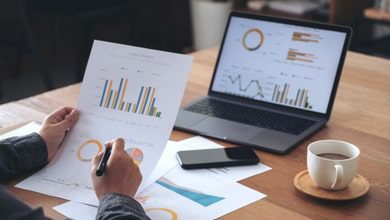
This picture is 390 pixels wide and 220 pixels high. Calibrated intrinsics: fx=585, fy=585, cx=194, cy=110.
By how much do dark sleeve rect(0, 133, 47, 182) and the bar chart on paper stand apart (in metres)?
0.16

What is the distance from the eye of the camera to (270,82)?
1.48 m

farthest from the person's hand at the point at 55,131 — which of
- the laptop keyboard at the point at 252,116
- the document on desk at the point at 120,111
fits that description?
the laptop keyboard at the point at 252,116

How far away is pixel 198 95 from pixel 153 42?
3.10m

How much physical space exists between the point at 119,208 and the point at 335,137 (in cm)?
60

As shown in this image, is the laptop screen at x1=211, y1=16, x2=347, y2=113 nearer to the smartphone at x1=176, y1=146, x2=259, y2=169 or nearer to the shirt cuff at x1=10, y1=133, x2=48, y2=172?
the smartphone at x1=176, y1=146, x2=259, y2=169

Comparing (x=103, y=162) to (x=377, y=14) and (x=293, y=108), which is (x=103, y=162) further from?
(x=377, y=14)

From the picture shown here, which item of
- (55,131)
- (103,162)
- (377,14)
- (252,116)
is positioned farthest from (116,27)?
(103,162)

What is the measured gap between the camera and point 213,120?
1435 millimetres

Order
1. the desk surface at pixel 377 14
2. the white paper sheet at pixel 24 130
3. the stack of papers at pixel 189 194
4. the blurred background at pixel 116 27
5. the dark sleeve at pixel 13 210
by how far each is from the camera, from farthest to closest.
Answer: the blurred background at pixel 116 27, the desk surface at pixel 377 14, the white paper sheet at pixel 24 130, the stack of papers at pixel 189 194, the dark sleeve at pixel 13 210

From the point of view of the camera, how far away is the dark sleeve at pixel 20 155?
117 cm

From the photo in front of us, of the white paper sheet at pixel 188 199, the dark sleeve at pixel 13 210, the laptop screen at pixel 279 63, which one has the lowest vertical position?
the white paper sheet at pixel 188 199

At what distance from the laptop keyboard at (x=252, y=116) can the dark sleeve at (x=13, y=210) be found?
68 centimetres

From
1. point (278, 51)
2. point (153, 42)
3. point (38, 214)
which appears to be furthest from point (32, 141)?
point (153, 42)

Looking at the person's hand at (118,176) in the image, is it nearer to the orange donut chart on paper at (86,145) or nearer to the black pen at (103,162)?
the black pen at (103,162)
